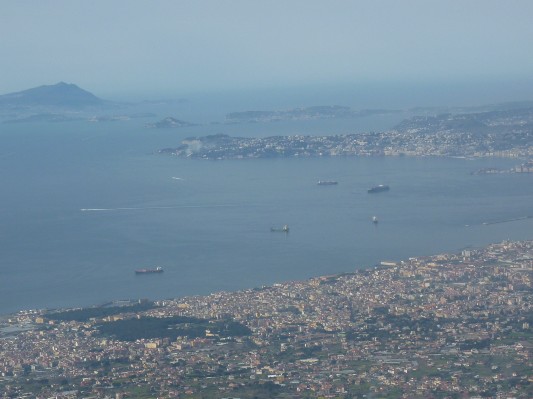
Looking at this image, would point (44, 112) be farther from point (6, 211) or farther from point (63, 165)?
point (6, 211)

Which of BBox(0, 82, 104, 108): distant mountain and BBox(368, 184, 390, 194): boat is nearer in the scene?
BBox(368, 184, 390, 194): boat

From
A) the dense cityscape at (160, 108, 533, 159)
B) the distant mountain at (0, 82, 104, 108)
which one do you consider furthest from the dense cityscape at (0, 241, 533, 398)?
the distant mountain at (0, 82, 104, 108)

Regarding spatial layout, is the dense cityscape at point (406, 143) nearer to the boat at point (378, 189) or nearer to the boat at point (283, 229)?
the boat at point (378, 189)

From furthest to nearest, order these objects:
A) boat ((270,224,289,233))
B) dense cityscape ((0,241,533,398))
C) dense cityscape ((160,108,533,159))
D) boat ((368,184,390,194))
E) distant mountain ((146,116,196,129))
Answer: distant mountain ((146,116,196,129)) → dense cityscape ((160,108,533,159)) → boat ((368,184,390,194)) → boat ((270,224,289,233)) → dense cityscape ((0,241,533,398))

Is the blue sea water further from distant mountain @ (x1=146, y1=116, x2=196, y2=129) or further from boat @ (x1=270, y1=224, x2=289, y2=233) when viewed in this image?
distant mountain @ (x1=146, y1=116, x2=196, y2=129)

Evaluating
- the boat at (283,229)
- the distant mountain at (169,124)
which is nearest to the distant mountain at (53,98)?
the distant mountain at (169,124)

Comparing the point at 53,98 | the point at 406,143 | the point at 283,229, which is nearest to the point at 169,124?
the point at 406,143

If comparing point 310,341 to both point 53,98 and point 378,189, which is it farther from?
point 53,98
